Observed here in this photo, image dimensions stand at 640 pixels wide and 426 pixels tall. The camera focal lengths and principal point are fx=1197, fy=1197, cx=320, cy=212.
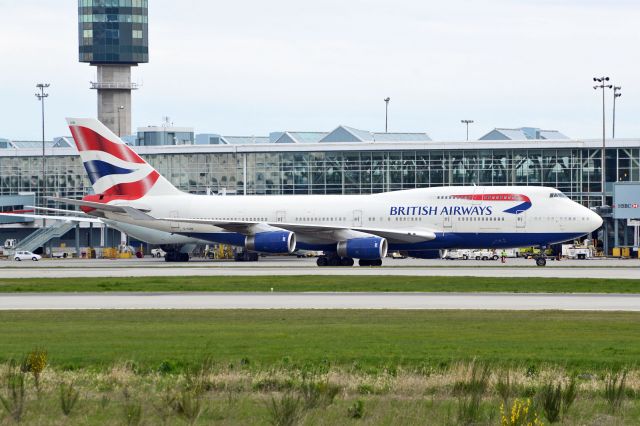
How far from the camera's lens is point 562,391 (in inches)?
800

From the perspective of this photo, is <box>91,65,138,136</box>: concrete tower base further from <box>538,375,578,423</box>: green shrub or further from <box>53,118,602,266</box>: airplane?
<box>538,375,578,423</box>: green shrub

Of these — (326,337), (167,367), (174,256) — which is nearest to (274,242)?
(174,256)

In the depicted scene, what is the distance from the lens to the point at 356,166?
122m

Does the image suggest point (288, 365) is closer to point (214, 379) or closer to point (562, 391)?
point (214, 379)

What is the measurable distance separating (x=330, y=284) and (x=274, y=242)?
24.5 meters

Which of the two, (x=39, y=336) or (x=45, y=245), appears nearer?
(x=39, y=336)

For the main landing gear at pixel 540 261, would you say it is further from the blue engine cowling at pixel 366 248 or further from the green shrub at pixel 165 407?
the green shrub at pixel 165 407

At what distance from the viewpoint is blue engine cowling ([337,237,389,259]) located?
233ft

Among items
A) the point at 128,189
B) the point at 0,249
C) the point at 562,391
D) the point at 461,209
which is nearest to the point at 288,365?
the point at 562,391

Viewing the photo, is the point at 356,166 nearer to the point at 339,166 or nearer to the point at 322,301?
the point at 339,166

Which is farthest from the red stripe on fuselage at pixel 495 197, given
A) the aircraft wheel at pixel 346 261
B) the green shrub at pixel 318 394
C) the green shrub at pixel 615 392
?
the green shrub at pixel 318 394

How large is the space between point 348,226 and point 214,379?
55.2 metres

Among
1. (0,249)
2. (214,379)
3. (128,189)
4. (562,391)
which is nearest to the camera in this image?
(562,391)

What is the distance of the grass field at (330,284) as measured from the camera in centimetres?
4709
